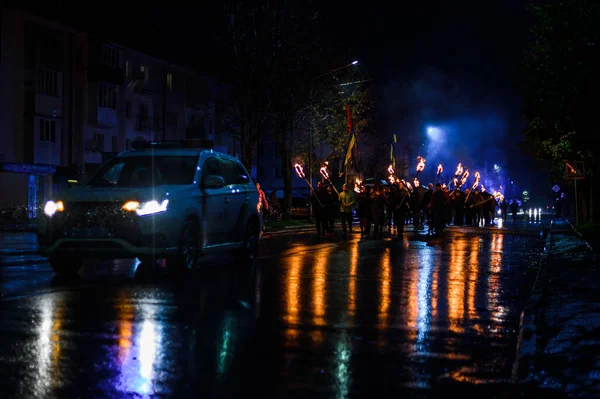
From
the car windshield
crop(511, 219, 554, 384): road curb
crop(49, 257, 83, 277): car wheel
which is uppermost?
the car windshield

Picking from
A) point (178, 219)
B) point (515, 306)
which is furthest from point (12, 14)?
point (515, 306)

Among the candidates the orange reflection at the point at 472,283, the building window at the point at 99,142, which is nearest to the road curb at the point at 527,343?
the orange reflection at the point at 472,283

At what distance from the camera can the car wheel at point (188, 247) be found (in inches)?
547

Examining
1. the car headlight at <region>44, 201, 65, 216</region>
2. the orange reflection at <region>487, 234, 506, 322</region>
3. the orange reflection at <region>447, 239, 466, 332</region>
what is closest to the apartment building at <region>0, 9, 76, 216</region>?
the orange reflection at <region>487, 234, 506, 322</region>

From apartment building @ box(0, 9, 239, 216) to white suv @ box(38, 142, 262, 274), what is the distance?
92.9 ft

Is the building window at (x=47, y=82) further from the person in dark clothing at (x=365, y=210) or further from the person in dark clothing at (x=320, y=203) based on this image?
the person in dark clothing at (x=320, y=203)

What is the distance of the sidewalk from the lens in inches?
248

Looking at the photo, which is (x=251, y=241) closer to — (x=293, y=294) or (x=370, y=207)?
(x=293, y=294)

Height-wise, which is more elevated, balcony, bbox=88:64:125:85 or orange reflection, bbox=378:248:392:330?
balcony, bbox=88:64:125:85

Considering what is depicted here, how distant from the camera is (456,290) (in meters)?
12.5

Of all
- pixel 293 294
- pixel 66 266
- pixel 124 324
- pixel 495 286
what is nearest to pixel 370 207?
pixel 495 286

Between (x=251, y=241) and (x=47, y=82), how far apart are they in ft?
124

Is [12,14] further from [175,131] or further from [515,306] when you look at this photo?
[515,306]

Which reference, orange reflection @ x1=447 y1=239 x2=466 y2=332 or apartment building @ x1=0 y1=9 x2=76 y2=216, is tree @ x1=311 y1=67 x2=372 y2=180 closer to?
apartment building @ x1=0 y1=9 x2=76 y2=216
